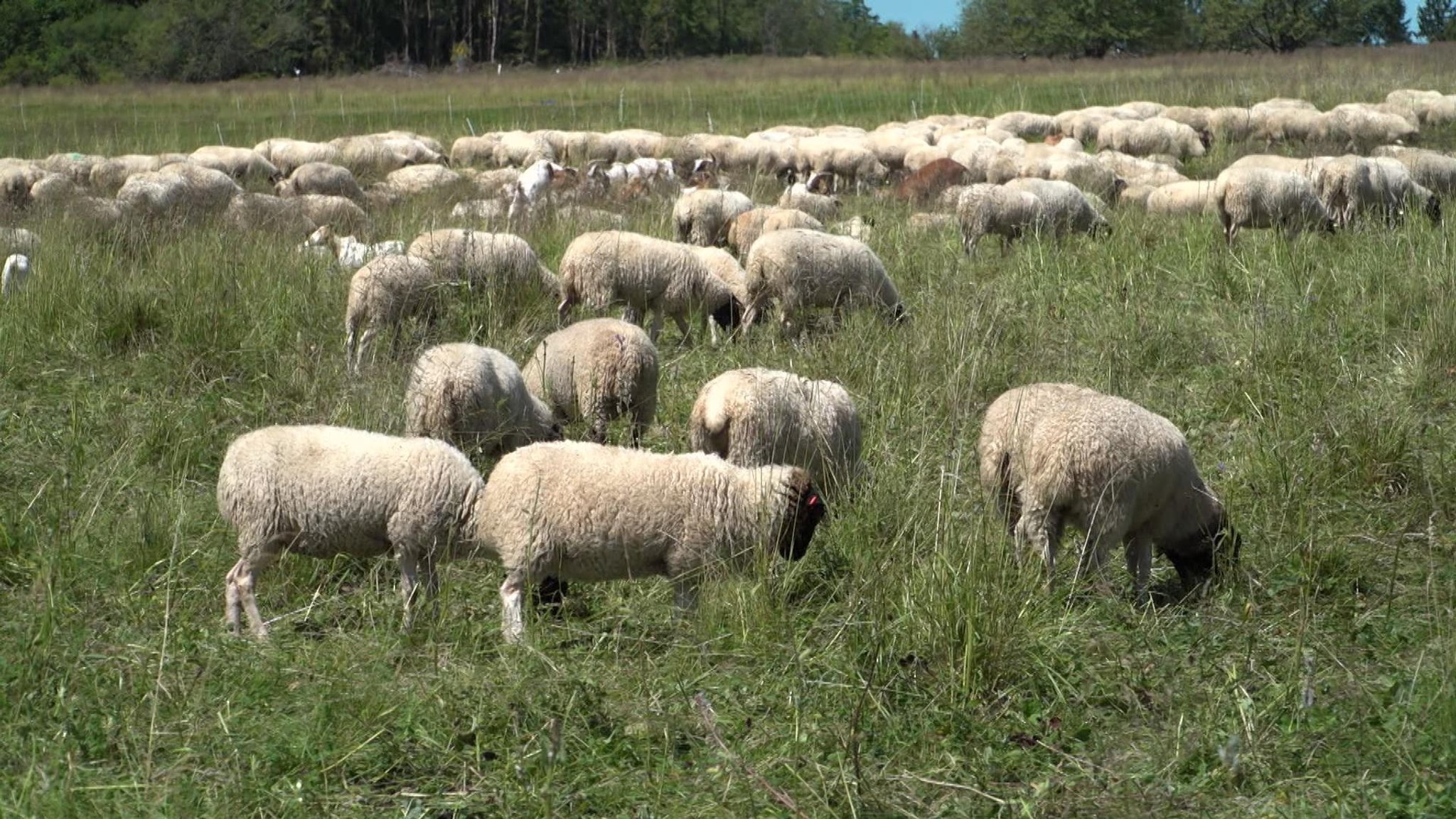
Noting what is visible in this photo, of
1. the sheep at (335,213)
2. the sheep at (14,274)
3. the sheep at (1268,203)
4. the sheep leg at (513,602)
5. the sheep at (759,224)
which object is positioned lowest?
the sheep leg at (513,602)

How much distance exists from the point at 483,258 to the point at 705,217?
3.58m

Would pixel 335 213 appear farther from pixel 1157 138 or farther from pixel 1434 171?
pixel 1157 138

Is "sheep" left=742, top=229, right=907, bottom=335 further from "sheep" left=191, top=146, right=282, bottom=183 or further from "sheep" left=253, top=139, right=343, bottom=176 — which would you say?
"sheep" left=253, top=139, right=343, bottom=176

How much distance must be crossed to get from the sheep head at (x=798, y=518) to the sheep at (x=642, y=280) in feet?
13.8

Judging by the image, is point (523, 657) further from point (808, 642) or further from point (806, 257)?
point (806, 257)

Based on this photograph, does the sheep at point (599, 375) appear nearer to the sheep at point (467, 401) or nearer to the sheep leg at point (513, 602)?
the sheep at point (467, 401)

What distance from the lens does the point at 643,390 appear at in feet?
23.6

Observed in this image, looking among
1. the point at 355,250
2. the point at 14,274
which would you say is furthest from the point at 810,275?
the point at 14,274

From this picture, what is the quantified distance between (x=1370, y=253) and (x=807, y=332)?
402 cm

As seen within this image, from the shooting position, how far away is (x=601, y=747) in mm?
4082

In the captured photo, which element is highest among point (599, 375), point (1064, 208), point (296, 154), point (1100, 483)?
point (1064, 208)

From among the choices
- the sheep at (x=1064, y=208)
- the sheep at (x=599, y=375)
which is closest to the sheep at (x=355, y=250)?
the sheep at (x=599, y=375)

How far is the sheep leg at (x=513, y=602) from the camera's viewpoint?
4.83 meters

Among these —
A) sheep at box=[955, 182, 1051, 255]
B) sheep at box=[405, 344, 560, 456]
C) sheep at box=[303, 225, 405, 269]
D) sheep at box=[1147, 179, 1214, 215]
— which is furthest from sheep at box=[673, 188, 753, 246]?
sheep at box=[405, 344, 560, 456]
